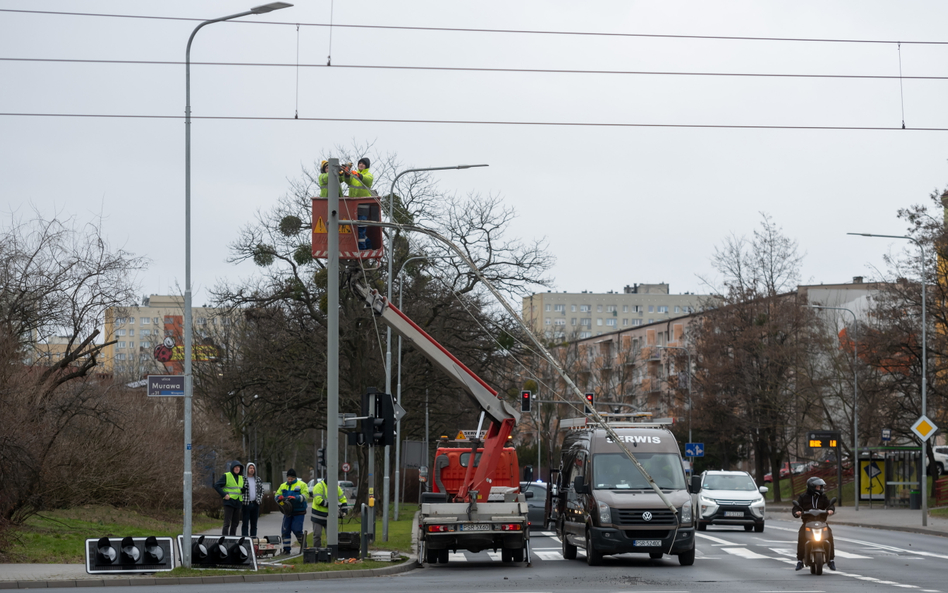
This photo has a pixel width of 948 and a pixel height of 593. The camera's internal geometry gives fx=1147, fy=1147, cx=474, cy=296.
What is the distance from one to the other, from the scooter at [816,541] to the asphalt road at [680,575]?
8.6 inches

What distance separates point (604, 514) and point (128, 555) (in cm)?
764

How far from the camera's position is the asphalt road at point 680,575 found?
15.3 meters

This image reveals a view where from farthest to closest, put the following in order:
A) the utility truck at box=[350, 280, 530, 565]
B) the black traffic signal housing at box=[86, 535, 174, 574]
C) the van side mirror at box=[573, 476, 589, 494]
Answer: the van side mirror at box=[573, 476, 589, 494] < the utility truck at box=[350, 280, 530, 565] < the black traffic signal housing at box=[86, 535, 174, 574]

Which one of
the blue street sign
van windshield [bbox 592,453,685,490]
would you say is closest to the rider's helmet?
van windshield [bbox 592,453,685,490]

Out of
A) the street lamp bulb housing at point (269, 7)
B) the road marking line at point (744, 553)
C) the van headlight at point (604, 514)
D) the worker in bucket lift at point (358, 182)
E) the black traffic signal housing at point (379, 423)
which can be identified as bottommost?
the road marking line at point (744, 553)

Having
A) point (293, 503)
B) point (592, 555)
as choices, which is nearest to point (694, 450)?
point (293, 503)

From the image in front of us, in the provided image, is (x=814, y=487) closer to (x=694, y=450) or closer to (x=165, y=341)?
(x=165, y=341)

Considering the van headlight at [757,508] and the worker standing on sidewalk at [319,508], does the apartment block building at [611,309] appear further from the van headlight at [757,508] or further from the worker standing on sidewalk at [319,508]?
the worker standing on sidewalk at [319,508]

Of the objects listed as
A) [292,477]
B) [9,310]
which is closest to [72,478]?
[9,310]

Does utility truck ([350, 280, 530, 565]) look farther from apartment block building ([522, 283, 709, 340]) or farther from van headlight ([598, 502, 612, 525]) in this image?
apartment block building ([522, 283, 709, 340])

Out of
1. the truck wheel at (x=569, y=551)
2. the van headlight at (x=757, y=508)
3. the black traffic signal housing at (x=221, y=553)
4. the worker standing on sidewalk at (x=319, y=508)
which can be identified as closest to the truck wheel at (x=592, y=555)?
the truck wheel at (x=569, y=551)

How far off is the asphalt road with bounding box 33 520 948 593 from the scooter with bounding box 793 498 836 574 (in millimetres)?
219

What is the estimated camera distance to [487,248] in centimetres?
3834

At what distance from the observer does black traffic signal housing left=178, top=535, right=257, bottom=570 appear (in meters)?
18.1
